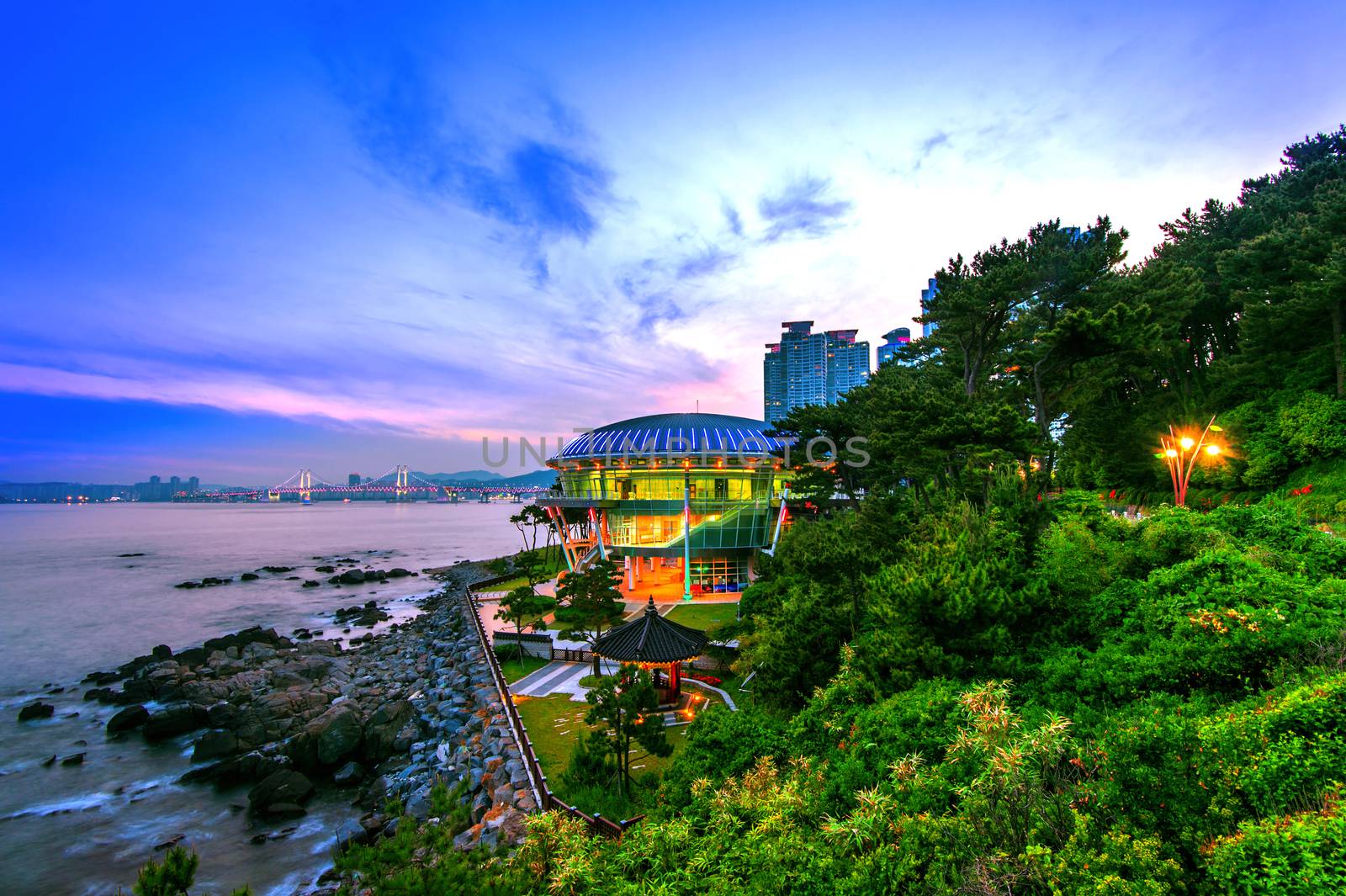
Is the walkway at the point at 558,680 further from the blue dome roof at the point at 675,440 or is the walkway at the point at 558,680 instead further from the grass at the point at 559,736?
the blue dome roof at the point at 675,440

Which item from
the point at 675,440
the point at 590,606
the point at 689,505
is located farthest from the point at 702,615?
the point at 675,440

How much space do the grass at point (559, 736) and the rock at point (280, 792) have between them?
275 inches

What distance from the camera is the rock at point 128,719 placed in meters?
23.9

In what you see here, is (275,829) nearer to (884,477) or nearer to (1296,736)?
(1296,736)

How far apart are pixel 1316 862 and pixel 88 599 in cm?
7744

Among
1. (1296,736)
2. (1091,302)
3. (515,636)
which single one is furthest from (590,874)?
(1091,302)

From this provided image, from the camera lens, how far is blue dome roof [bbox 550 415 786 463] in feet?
131

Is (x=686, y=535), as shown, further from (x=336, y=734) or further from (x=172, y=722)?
(x=172, y=722)

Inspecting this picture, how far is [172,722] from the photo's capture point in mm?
23484

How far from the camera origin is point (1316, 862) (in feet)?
13.7

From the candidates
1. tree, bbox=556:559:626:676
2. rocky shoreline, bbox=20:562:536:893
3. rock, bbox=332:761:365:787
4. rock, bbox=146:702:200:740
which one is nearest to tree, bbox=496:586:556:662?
tree, bbox=556:559:626:676

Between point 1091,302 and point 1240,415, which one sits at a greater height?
point 1091,302

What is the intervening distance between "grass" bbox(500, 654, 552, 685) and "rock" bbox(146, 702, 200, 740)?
1315cm

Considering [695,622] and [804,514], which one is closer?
[695,622]
